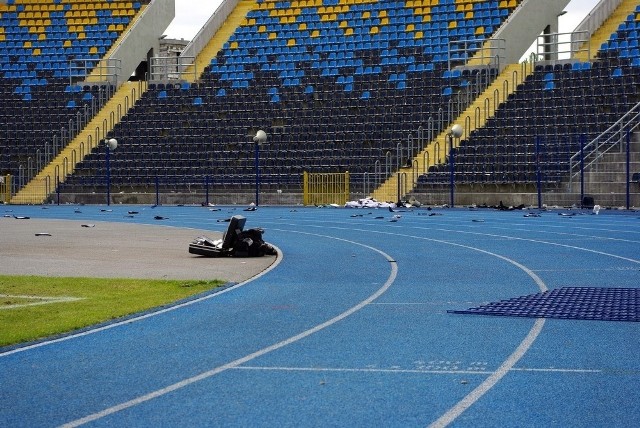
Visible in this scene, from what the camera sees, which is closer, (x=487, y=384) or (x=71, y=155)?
(x=487, y=384)

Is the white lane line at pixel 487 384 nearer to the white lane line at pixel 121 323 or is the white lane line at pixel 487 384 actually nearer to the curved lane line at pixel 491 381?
the curved lane line at pixel 491 381

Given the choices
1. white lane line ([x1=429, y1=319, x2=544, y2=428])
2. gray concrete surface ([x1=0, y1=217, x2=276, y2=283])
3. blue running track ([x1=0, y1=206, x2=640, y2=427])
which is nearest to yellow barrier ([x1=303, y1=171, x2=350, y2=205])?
gray concrete surface ([x1=0, y1=217, x2=276, y2=283])

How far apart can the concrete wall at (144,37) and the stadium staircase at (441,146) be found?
13821mm

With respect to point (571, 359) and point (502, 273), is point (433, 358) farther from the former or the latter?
point (502, 273)

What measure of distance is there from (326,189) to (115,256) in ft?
64.3

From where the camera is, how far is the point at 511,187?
3106 centimetres

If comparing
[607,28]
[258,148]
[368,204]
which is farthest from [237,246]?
[607,28]

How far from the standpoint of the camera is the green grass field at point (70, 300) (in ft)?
26.7

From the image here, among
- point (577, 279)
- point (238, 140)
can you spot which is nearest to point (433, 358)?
point (577, 279)

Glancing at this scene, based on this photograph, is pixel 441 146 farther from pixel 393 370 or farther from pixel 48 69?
pixel 393 370

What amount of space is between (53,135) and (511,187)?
58.6 ft

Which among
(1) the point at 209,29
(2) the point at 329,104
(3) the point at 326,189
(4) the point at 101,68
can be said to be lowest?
(3) the point at 326,189

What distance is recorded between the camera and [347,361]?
6.67m

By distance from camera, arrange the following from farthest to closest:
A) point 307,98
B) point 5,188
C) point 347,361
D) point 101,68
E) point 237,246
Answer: point 101,68
point 5,188
point 307,98
point 237,246
point 347,361
